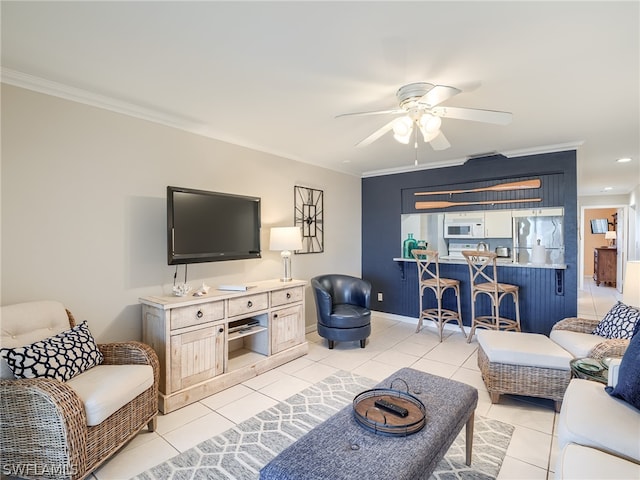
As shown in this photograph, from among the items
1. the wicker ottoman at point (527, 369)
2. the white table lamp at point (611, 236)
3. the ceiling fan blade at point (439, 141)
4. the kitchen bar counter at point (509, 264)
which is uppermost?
the ceiling fan blade at point (439, 141)

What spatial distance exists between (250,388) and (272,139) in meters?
2.52

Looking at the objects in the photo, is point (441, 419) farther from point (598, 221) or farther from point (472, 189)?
point (598, 221)

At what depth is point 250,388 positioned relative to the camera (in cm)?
296

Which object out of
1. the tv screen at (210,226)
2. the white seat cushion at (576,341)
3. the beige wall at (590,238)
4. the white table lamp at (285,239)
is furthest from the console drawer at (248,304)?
the beige wall at (590,238)

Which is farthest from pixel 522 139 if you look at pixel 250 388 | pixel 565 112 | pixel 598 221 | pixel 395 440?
pixel 598 221

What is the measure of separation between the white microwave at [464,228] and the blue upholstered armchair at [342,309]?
5.70ft

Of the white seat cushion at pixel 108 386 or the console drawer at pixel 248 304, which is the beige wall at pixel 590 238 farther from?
the white seat cushion at pixel 108 386

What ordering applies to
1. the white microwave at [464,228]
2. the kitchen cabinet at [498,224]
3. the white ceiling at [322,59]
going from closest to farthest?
the white ceiling at [322,59] < the kitchen cabinet at [498,224] < the white microwave at [464,228]

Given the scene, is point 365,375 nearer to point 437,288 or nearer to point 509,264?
point 437,288

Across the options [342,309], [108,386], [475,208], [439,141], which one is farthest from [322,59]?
[475,208]

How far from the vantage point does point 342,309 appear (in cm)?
407

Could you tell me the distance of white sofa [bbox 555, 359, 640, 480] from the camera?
126cm

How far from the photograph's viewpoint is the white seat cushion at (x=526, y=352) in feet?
8.24

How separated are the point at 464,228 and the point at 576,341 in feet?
7.88
